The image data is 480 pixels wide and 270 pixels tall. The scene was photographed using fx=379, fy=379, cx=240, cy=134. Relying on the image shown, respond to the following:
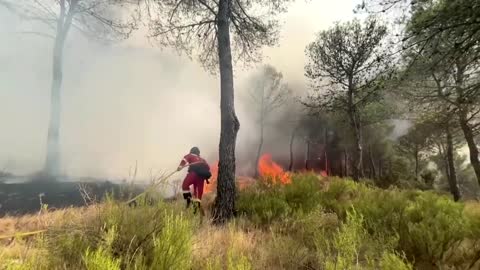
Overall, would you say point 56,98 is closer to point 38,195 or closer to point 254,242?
point 38,195

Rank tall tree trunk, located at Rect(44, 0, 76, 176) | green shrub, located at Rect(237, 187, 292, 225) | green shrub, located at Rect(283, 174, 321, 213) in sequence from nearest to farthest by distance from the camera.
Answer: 1. green shrub, located at Rect(237, 187, 292, 225)
2. green shrub, located at Rect(283, 174, 321, 213)
3. tall tree trunk, located at Rect(44, 0, 76, 176)

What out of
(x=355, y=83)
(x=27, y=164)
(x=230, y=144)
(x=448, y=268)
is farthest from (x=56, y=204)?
(x=355, y=83)

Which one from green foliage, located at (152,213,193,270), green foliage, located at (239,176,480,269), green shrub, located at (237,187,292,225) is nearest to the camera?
green foliage, located at (152,213,193,270)

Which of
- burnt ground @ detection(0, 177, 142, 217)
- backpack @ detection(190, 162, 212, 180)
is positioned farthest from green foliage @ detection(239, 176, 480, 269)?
burnt ground @ detection(0, 177, 142, 217)

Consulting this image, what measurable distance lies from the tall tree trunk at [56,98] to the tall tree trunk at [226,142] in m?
8.70

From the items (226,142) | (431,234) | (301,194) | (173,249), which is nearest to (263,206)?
(301,194)

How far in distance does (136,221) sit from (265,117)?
26.5 metres

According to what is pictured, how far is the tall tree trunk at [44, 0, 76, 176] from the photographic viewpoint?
14195 millimetres

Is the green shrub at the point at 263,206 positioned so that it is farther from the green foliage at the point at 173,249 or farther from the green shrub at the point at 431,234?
the green foliage at the point at 173,249

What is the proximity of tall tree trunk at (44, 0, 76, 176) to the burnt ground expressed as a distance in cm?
105

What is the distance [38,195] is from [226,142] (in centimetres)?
686

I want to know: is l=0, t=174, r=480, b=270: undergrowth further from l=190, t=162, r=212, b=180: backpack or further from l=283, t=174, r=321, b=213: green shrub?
l=190, t=162, r=212, b=180: backpack

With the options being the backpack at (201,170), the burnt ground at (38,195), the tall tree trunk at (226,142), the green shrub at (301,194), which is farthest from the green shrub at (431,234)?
the burnt ground at (38,195)

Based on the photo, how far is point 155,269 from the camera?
9.35ft
